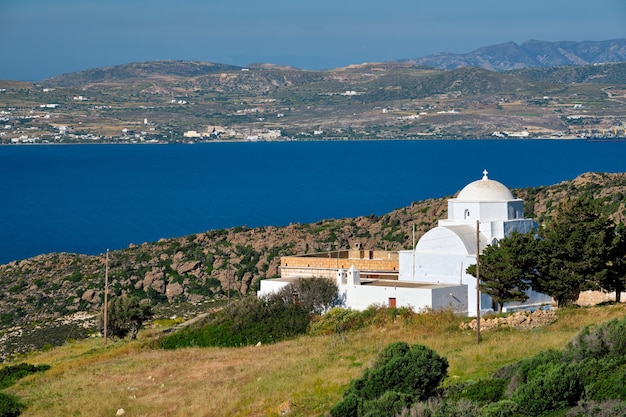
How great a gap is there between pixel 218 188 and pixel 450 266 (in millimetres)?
102265

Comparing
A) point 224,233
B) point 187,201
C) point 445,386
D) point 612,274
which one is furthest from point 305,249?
point 187,201

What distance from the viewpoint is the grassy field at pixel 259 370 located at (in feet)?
75.4

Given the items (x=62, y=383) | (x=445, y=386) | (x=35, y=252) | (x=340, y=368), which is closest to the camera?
(x=445, y=386)

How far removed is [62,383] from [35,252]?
51.6 meters

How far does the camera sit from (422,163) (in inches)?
6575

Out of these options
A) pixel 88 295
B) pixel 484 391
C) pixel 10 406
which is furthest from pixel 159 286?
pixel 484 391

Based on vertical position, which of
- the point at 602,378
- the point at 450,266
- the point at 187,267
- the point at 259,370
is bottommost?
Result: the point at 259,370

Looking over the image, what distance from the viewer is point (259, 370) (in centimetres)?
2581

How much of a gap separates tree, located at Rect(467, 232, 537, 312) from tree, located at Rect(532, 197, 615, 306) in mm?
329

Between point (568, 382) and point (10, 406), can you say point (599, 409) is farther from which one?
point (10, 406)

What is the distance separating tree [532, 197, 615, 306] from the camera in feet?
97.2

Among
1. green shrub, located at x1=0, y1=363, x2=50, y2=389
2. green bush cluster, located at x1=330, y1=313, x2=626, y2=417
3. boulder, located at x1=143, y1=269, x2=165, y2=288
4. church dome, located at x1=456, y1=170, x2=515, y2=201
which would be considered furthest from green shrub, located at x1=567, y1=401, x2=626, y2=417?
boulder, located at x1=143, y1=269, x2=165, y2=288

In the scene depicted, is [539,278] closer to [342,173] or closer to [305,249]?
[305,249]

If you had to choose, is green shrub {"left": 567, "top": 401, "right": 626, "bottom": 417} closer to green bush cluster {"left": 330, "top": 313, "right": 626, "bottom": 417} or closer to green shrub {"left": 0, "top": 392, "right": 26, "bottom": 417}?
green bush cluster {"left": 330, "top": 313, "right": 626, "bottom": 417}
